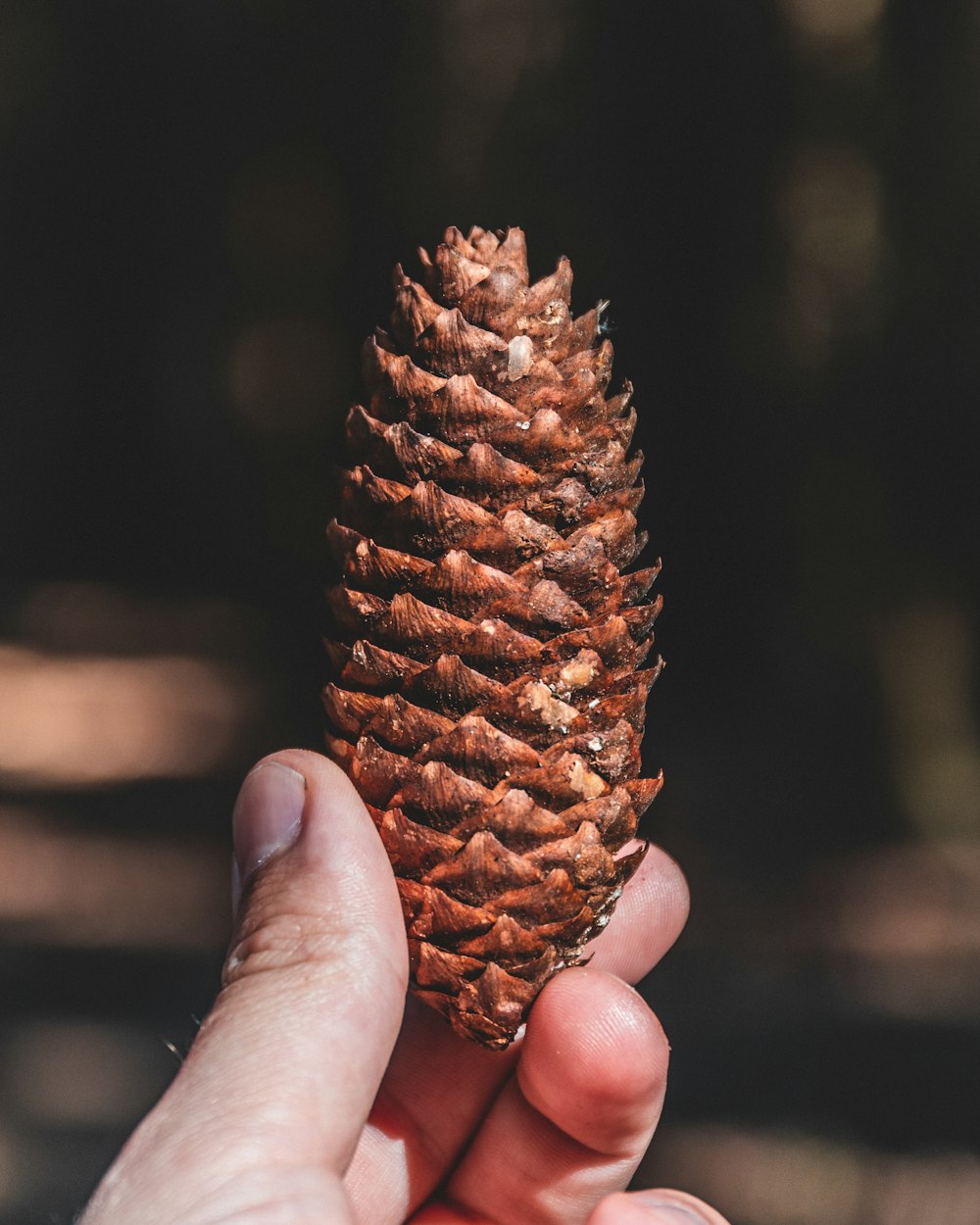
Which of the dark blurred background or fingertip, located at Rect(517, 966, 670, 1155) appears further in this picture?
the dark blurred background

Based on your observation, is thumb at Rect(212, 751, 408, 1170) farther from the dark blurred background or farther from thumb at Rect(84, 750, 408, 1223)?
the dark blurred background

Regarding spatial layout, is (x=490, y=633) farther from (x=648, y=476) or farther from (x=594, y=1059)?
(x=648, y=476)

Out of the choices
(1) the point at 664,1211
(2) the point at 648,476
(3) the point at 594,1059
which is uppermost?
(2) the point at 648,476

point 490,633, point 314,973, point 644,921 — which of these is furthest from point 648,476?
point 314,973

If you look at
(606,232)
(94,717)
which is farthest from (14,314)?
(606,232)

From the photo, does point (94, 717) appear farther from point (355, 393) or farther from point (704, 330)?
point (704, 330)

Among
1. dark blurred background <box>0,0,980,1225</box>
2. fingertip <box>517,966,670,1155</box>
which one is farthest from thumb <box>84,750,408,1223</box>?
dark blurred background <box>0,0,980,1225</box>
